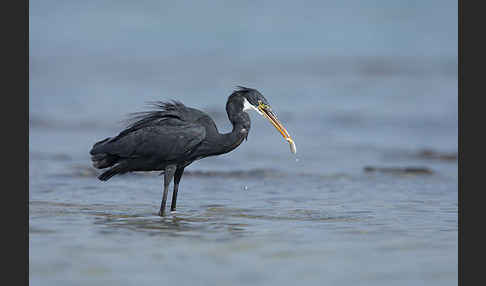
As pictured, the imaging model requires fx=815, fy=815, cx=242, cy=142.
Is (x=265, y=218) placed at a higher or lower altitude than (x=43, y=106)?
lower

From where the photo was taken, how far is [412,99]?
19859mm

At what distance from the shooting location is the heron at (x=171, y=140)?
8547 mm

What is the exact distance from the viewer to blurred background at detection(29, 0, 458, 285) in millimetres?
6422

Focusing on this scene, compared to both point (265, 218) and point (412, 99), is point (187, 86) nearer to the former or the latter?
point (412, 99)

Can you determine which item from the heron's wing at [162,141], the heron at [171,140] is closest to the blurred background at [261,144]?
→ the heron at [171,140]

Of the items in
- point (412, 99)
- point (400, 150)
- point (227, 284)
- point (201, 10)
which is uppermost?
point (201, 10)

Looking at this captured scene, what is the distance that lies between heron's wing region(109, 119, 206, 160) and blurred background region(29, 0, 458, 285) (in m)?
0.65

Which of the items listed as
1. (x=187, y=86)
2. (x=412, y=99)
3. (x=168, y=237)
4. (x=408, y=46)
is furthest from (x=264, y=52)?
(x=168, y=237)

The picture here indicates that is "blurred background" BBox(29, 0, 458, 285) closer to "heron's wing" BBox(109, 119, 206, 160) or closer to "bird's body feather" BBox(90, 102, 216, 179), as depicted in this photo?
"bird's body feather" BBox(90, 102, 216, 179)

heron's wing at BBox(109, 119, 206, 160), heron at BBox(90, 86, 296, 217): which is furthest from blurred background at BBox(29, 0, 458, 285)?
heron's wing at BBox(109, 119, 206, 160)

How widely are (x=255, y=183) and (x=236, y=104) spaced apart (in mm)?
2389

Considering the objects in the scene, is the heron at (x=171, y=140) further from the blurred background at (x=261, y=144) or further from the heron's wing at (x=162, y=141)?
the blurred background at (x=261, y=144)

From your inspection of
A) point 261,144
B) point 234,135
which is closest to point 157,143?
point 234,135

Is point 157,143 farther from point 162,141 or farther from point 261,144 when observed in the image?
point 261,144
